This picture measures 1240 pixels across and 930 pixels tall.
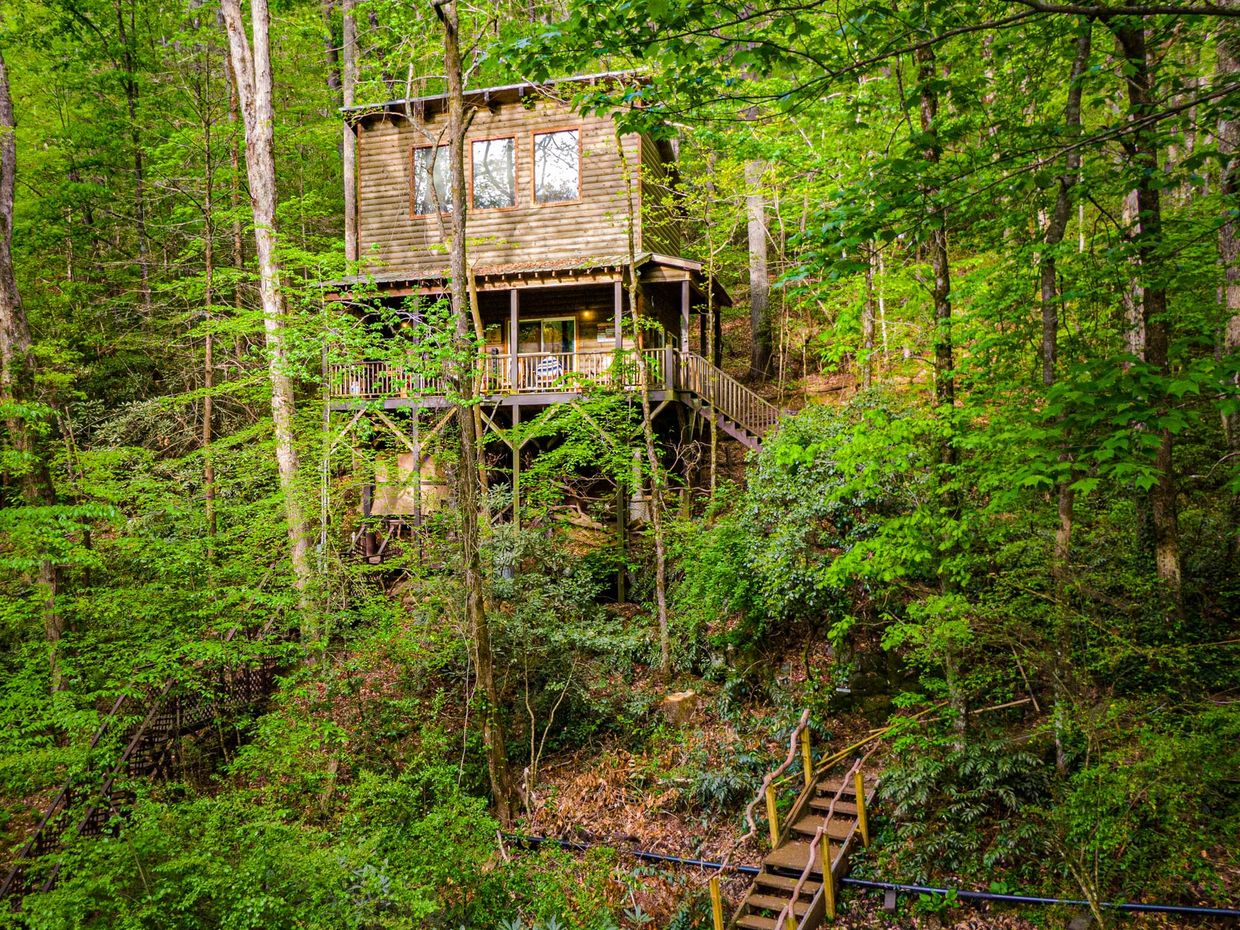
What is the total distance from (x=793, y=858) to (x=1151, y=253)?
711cm

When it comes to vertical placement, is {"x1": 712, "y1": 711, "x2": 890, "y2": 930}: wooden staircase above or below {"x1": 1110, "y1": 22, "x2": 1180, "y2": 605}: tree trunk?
below

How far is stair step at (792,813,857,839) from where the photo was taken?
7.96m

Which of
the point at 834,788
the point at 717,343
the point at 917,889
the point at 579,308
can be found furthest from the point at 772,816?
the point at 717,343

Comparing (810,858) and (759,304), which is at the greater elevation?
(759,304)

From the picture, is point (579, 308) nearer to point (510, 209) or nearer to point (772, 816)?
point (510, 209)

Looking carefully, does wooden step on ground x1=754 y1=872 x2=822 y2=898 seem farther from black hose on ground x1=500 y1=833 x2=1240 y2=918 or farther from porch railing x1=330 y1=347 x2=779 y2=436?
porch railing x1=330 y1=347 x2=779 y2=436

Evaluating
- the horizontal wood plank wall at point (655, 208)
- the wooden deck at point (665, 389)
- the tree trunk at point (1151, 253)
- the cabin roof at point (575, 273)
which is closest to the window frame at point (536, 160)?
the horizontal wood plank wall at point (655, 208)

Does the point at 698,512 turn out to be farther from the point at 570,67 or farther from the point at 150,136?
the point at 150,136

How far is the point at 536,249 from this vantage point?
53.9 feet

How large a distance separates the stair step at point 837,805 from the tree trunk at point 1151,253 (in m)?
4.31

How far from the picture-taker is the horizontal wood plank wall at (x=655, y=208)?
15680 millimetres

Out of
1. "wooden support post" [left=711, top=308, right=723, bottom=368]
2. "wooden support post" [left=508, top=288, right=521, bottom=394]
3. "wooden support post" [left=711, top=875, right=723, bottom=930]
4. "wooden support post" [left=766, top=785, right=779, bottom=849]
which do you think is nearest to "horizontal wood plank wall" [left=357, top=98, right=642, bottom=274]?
"wooden support post" [left=508, top=288, right=521, bottom=394]

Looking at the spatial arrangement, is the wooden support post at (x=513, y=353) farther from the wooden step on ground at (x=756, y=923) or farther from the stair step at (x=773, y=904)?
the wooden step on ground at (x=756, y=923)

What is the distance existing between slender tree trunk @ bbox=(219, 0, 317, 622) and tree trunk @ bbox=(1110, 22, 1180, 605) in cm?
995
